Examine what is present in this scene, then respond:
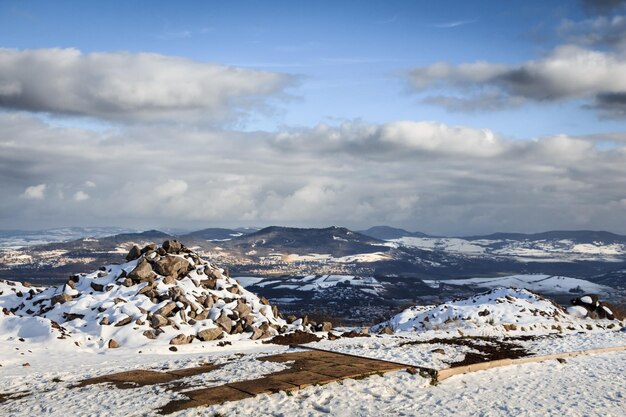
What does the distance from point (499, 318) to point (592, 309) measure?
61.3 ft

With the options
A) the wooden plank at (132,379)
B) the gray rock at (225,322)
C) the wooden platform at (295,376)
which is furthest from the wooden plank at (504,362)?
the gray rock at (225,322)

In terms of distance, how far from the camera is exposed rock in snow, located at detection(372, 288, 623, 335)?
5009cm

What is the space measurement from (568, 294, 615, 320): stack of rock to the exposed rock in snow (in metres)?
0.41

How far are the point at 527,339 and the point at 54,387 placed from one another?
3242 cm

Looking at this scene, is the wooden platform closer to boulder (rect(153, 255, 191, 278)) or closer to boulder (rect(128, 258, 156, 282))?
boulder (rect(128, 258, 156, 282))

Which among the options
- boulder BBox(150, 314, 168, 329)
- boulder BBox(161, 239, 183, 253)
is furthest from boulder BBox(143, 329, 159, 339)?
boulder BBox(161, 239, 183, 253)

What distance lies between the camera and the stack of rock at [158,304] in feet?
127

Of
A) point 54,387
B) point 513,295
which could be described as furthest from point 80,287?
point 513,295

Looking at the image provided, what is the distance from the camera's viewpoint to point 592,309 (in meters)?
64.4

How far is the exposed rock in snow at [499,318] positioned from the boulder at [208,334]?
67.1ft

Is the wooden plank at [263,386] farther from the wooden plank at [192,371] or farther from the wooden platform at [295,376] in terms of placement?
the wooden plank at [192,371]

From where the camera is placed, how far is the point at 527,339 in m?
40.0

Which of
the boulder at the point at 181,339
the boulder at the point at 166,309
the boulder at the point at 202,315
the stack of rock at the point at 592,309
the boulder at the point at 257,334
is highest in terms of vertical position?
the boulder at the point at 166,309

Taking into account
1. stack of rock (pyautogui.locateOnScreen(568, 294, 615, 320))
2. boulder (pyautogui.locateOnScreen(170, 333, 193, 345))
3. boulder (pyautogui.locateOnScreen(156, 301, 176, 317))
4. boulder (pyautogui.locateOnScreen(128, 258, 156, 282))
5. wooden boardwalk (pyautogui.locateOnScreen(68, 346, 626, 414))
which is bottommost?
stack of rock (pyautogui.locateOnScreen(568, 294, 615, 320))
